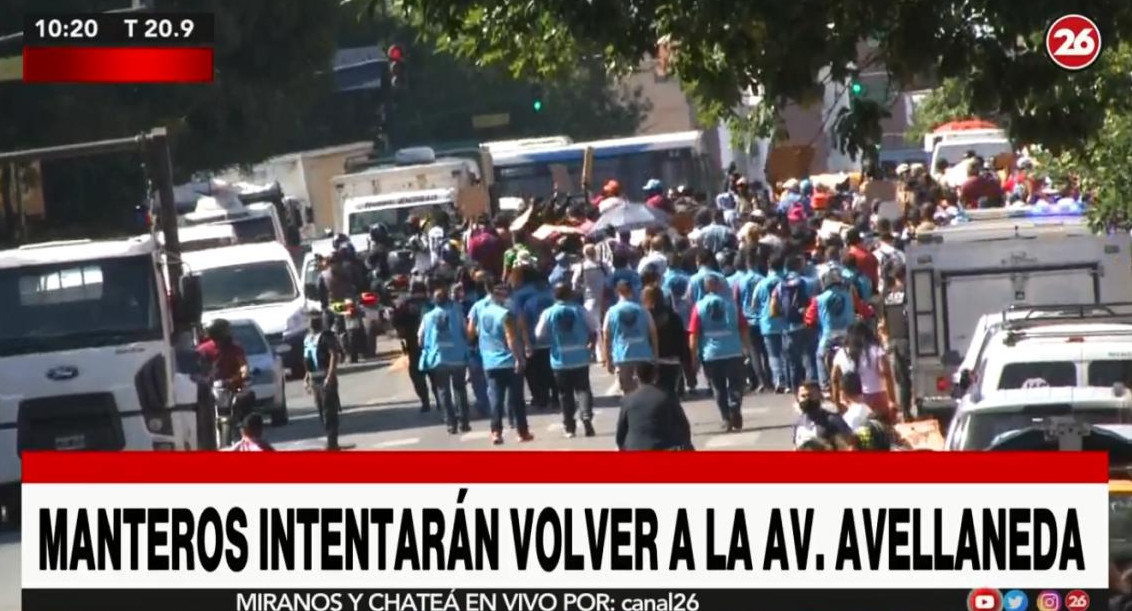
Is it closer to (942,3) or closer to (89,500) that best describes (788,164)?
(942,3)

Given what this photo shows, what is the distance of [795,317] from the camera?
26203 millimetres

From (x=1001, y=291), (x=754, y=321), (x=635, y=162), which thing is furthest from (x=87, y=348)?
(x=635, y=162)

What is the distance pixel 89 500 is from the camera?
744 cm

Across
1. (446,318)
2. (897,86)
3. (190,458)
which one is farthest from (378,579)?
(446,318)

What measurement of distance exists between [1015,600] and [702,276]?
722 inches

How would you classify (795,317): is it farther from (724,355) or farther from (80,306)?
(80,306)

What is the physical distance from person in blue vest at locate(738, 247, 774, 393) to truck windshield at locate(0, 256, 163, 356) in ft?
23.4

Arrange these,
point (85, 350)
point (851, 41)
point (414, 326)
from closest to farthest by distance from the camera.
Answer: point (851, 41) → point (85, 350) → point (414, 326)

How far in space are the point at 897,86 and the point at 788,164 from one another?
21.1 m

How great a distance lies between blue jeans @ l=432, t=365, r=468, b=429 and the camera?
25.6m

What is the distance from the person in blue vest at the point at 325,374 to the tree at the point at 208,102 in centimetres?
1181

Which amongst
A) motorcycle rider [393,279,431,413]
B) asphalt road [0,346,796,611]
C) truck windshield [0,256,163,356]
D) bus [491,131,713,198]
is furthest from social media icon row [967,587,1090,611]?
bus [491,131,713,198]

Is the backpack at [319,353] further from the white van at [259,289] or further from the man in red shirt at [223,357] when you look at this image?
the white van at [259,289]
